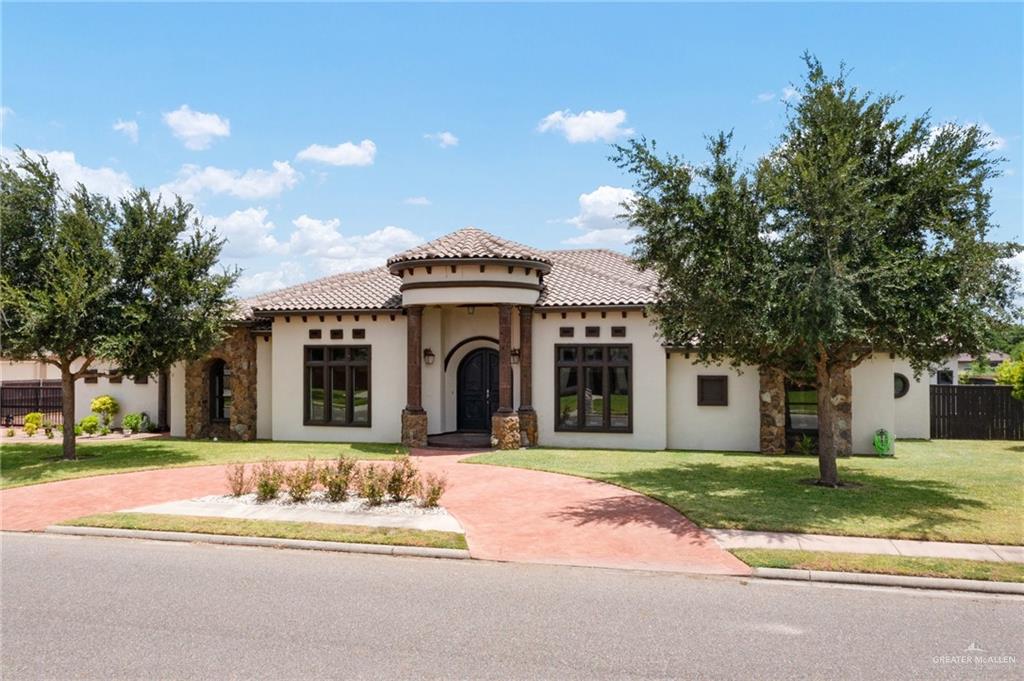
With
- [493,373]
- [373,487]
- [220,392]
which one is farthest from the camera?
[220,392]

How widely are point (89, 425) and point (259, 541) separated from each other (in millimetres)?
16623

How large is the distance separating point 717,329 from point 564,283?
29.9 ft

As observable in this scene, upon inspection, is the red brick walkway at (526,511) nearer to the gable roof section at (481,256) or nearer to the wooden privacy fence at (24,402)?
the gable roof section at (481,256)

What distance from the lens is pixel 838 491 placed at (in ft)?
40.7

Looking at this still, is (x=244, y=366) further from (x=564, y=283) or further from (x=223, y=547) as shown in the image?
(x=223, y=547)

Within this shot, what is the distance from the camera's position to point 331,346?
2050 cm

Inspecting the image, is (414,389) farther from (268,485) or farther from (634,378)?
(268,485)

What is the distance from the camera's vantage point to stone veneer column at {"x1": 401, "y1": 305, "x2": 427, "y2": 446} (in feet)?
62.3

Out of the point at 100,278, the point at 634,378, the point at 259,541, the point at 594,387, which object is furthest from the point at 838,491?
the point at 100,278

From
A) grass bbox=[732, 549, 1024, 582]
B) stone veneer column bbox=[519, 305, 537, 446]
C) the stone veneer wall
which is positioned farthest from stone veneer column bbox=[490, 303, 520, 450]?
grass bbox=[732, 549, 1024, 582]

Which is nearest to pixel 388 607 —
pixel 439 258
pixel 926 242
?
pixel 926 242

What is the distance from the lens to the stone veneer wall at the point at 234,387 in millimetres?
21094

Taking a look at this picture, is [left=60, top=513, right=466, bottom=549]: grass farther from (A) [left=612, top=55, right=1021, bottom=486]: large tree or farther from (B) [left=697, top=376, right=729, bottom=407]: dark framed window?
(B) [left=697, top=376, right=729, bottom=407]: dark framed window

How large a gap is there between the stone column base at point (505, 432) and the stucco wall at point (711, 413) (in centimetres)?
444
